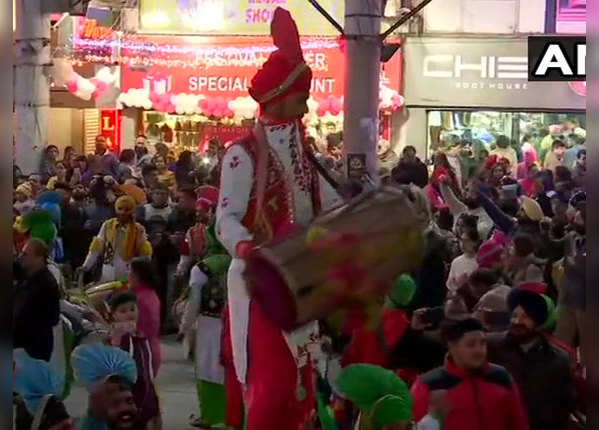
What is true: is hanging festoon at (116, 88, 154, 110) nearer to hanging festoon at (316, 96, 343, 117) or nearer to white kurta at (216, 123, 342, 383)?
hanging festoon at (316, 96, 343, 117)

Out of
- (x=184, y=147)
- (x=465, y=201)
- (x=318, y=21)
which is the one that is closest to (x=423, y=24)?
(x=318, y=21)

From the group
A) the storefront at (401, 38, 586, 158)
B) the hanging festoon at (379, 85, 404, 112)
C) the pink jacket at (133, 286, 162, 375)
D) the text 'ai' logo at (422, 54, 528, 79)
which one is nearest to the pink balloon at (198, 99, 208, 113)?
the hanging festoon at (379, 85, 404, 112)

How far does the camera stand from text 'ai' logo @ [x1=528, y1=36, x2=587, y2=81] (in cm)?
366

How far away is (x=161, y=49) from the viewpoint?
21109 mm

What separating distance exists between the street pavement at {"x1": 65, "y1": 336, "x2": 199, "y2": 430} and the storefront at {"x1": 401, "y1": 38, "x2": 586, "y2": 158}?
10932mm

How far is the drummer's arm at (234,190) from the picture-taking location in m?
4.13

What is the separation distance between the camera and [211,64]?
68.3 feet

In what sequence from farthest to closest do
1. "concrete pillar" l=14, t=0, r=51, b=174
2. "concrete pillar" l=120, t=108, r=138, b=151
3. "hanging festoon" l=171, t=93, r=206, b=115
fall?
"concrete pillar" l=120, t=108, r=138, b=151 → "hanging festoon" l=171, t=93, r=206, b=115 → "concrete pillar" l=14, t=0, r=51, b=174

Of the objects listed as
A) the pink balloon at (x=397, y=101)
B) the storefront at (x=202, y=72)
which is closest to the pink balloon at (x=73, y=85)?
the storefront at (x=202, y=72)

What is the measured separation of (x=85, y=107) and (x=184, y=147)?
6.28ft

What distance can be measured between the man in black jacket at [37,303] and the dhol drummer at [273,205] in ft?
4.44

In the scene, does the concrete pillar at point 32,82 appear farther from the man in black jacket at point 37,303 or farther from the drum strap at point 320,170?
the drum strap at point 320,170

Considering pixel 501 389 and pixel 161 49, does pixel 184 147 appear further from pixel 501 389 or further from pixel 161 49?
pixel 501 389

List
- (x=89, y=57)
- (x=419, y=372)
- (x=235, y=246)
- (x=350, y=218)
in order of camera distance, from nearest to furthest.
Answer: (x=350, y=218) → (x=235, y=246) → (x=419, y=372) → (x=89, y=57)
